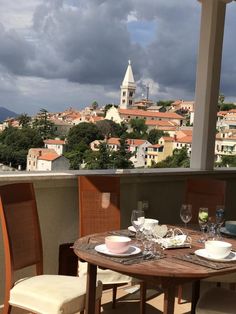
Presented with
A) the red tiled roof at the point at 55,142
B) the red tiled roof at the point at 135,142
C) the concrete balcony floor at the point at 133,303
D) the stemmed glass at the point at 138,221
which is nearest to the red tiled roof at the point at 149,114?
the red tiled roof at the point at 135,142

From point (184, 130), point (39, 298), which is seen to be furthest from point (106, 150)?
point (39, 298)

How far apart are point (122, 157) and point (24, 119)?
1.05 meters

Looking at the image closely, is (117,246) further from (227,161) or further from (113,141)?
(227,161)

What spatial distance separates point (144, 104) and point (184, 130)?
50 cm

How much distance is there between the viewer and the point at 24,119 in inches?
140

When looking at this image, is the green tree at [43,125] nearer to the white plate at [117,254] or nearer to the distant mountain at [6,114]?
the distant mountain at [6,114]

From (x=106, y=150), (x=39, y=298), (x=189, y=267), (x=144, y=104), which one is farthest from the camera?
(x=144, y=104)

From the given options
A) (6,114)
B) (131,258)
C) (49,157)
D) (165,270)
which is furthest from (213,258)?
(6,114)

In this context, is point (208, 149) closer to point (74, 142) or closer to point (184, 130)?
point (184, 130)

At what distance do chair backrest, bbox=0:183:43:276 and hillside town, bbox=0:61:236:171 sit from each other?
2.14ft

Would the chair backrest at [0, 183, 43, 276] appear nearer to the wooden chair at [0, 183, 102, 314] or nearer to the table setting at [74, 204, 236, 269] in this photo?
the wooden chair at [0, 183, 102, 314]

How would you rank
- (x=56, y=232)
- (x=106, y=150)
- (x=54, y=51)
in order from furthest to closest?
1. (x=106, y=150)
2. (x=54, y=51)
3. (x=56, y=232)

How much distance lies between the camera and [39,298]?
Answer: 2418mm

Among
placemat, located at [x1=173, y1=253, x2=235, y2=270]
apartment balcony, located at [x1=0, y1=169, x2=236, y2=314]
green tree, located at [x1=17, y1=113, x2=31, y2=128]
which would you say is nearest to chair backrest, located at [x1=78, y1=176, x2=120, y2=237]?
apartment balcony, located at [x1=0, y1=169, x2=236, y2=314]
